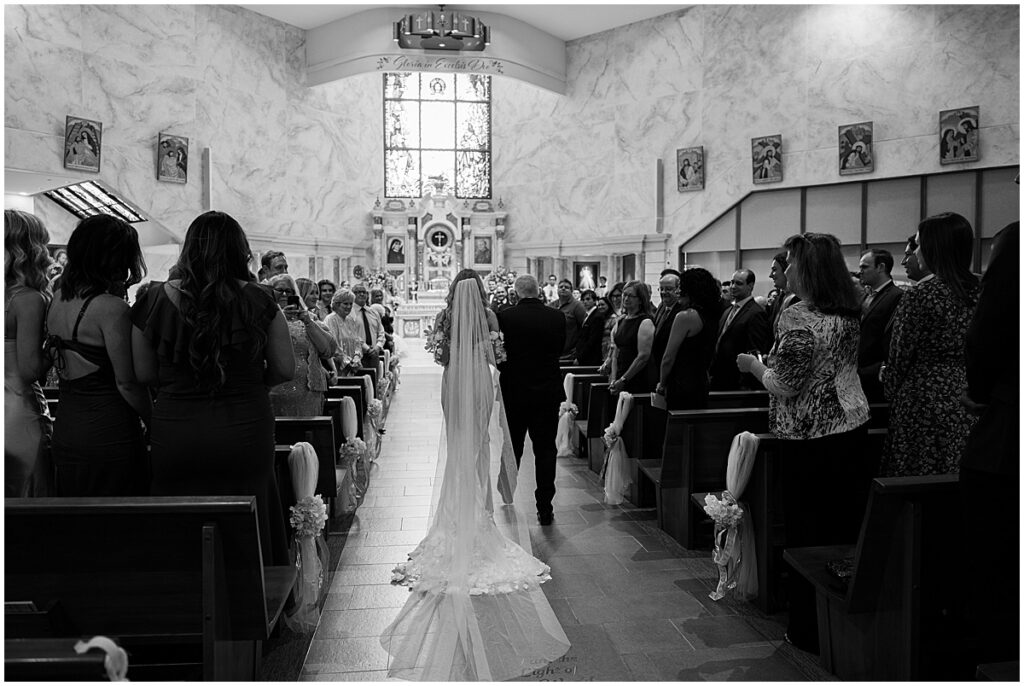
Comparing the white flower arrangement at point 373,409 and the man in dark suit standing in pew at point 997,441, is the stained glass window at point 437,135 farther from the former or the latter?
the man in dark suit standing in pew at point 997,441

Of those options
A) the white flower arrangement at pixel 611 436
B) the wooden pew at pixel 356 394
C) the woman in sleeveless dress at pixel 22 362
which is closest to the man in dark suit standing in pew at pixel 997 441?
the woman in sleeveless dress at pixel 22 362

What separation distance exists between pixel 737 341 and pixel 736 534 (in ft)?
6.84

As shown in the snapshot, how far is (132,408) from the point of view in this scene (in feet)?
9.45

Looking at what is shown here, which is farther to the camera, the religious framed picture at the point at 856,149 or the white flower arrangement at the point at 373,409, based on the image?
the religious framed picture at the point at 856,149

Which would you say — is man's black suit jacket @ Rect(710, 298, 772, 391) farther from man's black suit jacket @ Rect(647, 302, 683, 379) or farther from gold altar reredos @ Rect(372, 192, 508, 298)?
gold altar reredos @ Rect(372, 192, 508, 298)

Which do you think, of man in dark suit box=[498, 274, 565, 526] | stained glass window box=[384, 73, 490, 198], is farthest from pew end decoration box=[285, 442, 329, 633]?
stained glass window box=[384, 73, 490, 198]

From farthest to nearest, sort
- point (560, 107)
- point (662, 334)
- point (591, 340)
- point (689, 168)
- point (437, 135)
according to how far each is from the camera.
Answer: point (437, 135) < point (560, 107) < point (689, 168) < point (591, 340) < point (662, 334)

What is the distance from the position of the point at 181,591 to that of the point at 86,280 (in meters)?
1.17

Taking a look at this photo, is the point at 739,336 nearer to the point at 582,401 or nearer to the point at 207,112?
the point at 582,401

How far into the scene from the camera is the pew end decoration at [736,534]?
3.72 m

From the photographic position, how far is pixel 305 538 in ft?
11.8

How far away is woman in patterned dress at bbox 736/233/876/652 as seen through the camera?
3266 mm

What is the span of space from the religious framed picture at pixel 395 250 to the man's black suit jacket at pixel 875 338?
1598 cm

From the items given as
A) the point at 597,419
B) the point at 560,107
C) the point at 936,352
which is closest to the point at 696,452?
the point at 936,352
